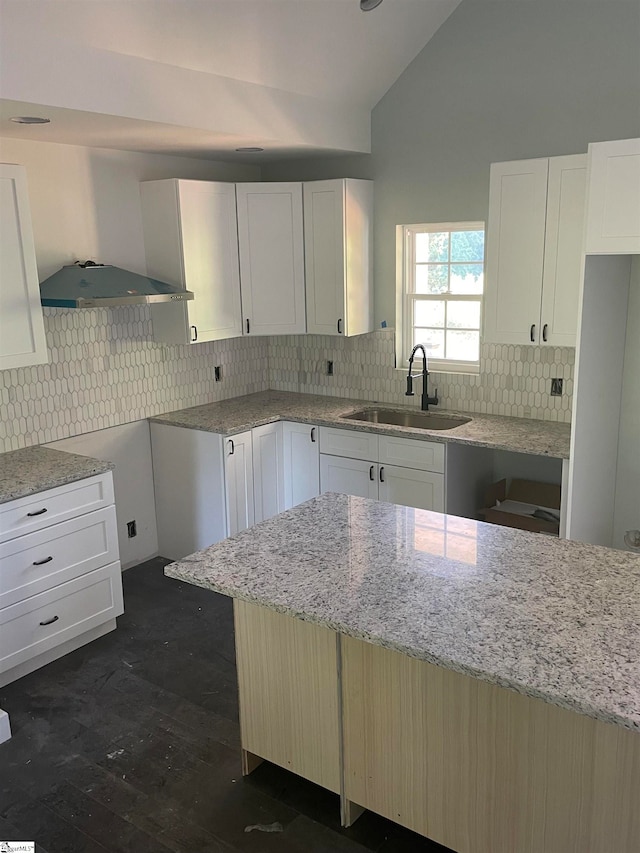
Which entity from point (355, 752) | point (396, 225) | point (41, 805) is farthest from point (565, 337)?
point (41, 805)

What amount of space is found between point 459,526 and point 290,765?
41.1 inches

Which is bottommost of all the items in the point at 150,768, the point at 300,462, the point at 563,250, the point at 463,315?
the point at 150,768

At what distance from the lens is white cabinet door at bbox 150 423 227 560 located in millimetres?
4496

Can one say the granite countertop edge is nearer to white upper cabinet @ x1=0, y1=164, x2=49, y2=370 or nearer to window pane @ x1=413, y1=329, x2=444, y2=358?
white upper cabinet @ x1=0, y1=164, x2=49, y2=370

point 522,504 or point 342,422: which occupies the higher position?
point 342,422

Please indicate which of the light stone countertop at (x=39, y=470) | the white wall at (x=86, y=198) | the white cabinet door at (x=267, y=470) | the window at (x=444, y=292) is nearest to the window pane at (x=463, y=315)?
the window at (x=444, y=292)

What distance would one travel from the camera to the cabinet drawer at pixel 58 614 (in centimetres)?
339

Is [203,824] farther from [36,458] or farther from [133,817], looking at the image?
[36,458]

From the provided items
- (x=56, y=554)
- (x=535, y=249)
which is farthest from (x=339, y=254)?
(x=56, y=554)

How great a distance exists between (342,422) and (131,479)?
1.38 meters

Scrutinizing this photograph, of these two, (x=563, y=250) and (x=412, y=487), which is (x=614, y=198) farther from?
(x=412, y=487)

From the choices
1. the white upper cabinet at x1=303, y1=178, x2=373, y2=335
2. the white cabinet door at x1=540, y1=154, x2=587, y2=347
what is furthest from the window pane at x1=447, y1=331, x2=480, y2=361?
the white cabinet door at x1=540, y1=154, x2=587, y2=347

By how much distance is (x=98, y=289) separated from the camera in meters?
3.87

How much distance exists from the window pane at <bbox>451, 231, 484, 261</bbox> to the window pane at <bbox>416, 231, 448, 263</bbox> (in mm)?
36
